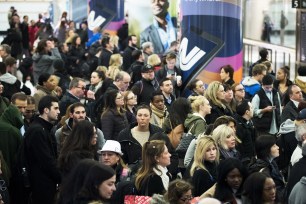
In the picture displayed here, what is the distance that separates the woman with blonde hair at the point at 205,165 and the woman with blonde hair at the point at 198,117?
1.68 metres

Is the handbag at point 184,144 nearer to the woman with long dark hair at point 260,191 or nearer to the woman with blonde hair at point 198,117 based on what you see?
the woman with blonde hair at point 198,117

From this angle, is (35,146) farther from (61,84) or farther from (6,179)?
(61,84)

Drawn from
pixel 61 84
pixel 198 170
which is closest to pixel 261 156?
pixel 198 170

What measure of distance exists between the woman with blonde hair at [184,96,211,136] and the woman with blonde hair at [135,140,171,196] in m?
2.12

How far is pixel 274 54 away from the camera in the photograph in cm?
2464

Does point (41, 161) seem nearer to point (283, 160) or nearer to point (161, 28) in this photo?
point (283, 160)

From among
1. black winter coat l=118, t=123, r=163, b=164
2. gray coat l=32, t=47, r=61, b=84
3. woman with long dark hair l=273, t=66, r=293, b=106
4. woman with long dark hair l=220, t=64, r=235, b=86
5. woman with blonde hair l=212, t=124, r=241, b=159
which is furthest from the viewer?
gray coat l=32, t=47, r=61, b=84

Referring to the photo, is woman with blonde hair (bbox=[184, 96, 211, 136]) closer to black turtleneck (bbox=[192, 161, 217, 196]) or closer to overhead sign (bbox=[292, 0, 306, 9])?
black turtleneck (bbox=[192, 161, 217, 196])

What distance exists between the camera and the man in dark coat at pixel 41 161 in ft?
33.1

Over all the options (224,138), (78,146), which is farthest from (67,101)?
(78,146)

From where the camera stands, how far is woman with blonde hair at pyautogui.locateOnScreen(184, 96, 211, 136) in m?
11.1

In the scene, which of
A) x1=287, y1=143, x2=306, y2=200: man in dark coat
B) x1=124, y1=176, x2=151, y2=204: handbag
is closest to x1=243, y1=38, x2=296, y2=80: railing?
x1=287, y1=143, x2=306, y2=200: man in dark coat

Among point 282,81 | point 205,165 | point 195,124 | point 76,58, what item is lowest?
point 76,58

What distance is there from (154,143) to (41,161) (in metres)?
1.61
